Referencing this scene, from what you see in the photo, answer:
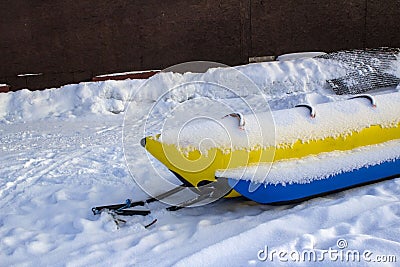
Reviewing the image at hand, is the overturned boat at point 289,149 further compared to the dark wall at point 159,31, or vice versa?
the dark wall at point 159,31

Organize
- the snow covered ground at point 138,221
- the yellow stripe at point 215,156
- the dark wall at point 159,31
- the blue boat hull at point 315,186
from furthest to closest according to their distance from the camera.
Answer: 1. the dark wall at point 159,31
2. the blue boat hull at point 315,186
3. the yellow stripe at point 215,156
4. the snow covered ground at point 138,221

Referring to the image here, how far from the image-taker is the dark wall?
28.7ft

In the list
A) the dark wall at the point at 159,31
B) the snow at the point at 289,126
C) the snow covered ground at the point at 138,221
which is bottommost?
the snow covered ground at the point at 138,221

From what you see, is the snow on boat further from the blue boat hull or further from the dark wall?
the dark wall

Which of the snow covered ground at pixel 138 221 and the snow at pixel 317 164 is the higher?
the snow at pixel 317 164

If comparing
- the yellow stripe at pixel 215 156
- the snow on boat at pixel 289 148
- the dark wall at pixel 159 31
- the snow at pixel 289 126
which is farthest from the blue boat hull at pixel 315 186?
the dark wall at pixel 159 31

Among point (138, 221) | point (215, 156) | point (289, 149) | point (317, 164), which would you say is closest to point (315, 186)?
point (317, 164)

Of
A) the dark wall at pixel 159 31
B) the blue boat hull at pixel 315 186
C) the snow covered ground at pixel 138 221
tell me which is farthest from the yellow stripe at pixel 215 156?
the dark wall at pixel 159 31

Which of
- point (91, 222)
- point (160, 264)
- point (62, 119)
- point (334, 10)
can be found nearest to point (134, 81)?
point (62, 119)

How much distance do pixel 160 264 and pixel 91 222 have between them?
0.77 meters

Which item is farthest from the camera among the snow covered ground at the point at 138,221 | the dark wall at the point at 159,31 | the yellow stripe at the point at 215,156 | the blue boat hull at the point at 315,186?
the dark wall at the point at 159,31

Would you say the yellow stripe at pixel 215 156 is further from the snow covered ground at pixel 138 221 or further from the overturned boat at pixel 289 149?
the snow covered ground at pixel 138 221

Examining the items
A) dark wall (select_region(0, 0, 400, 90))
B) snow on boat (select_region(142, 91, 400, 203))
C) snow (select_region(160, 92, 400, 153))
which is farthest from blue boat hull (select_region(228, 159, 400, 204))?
dark wall (select_region(0, 0, 400, 90))

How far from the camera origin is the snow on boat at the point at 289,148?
2.74 meters
